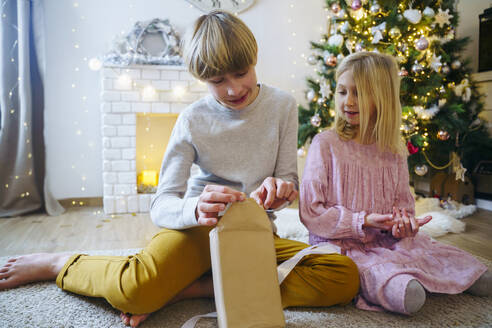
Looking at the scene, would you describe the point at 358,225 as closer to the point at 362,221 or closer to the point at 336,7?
the point at 362,221

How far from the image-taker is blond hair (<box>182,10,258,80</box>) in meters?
0.81

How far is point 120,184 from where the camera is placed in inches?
84.4

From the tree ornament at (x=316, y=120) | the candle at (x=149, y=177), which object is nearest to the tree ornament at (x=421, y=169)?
the tree ornament at (x=316, y=120)

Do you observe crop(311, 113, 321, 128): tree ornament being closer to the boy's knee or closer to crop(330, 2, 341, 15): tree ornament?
crop(330, 2, 341, 15): tree ornament

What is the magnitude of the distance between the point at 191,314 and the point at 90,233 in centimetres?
99

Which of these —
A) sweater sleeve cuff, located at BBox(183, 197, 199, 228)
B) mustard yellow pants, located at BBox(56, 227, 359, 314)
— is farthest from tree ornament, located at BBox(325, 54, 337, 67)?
sweater sleeve cuff, located at BBox(183, 197, 199, 228)

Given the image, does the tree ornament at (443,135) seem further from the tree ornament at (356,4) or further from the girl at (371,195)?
the girl at (371,195)

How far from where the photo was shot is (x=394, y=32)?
80.0 inches

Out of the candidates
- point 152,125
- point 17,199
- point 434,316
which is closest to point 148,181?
point 152,125

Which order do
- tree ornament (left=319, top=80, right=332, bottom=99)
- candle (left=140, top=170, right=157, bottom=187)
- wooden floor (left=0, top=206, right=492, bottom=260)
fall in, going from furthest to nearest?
candle (left=140, top=170, right=157, bottom=187) → tree ornament (left=319, top=80, right=332, bottom=99) → wooden floor (left=0, top=206, right=492, bottom=260)

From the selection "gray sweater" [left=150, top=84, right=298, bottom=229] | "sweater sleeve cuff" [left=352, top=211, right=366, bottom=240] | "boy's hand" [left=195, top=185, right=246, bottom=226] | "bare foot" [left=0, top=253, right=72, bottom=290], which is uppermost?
"gray sweater" [left=150, top=84, right=298, bottom=229]

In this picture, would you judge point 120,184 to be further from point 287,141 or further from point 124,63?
point 287,141

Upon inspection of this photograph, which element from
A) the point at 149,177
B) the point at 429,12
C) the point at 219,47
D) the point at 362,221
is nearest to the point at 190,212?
the point at 219,47

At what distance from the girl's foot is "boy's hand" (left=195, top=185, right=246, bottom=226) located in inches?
18.2
